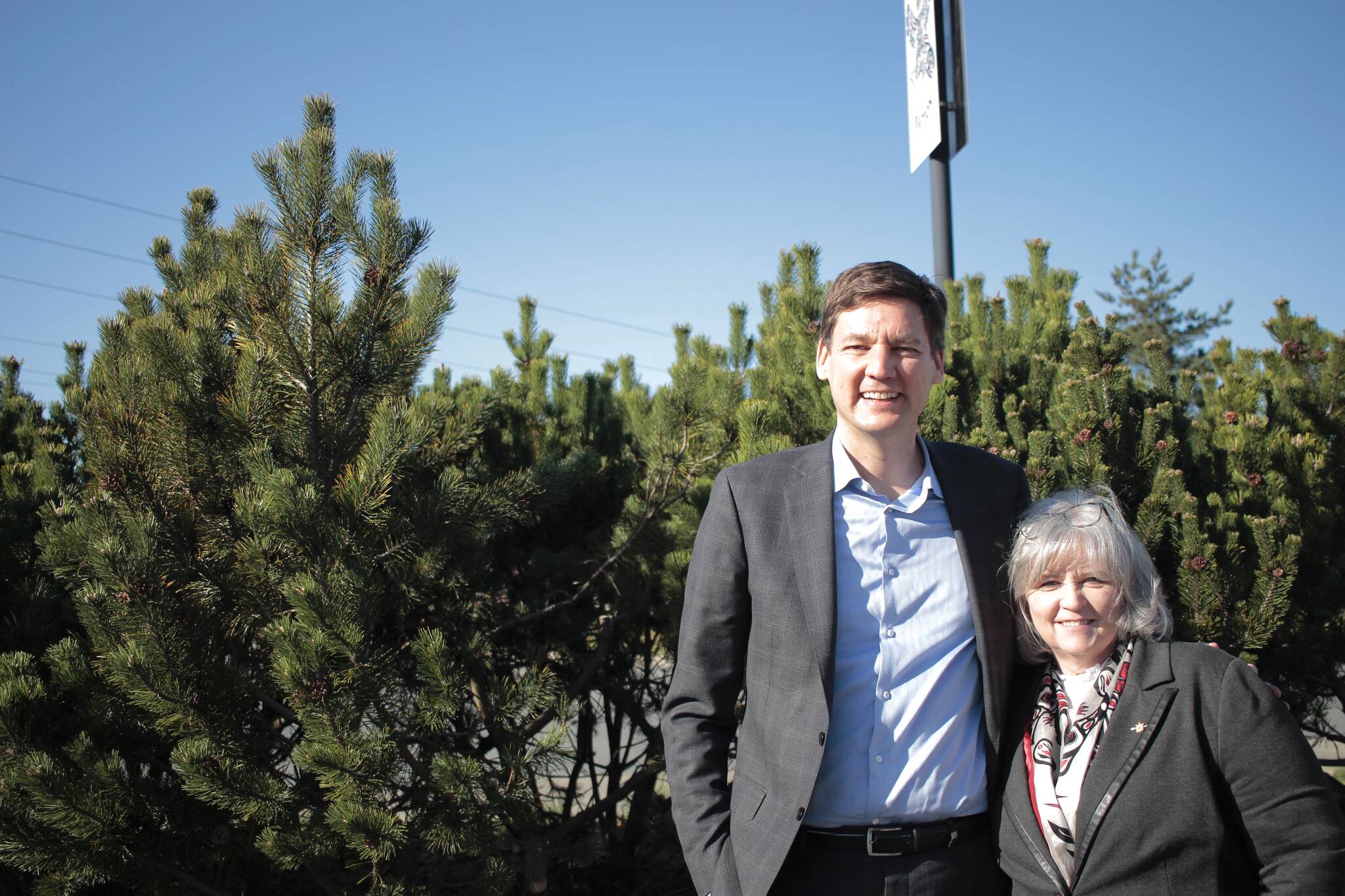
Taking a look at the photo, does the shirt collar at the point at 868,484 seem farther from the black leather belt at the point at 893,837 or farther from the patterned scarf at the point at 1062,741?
the black leather belt at the point at 893,837

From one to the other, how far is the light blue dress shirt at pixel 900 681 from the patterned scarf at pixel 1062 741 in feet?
0.35

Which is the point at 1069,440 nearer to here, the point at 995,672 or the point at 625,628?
the point at 995,672

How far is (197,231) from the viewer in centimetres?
304

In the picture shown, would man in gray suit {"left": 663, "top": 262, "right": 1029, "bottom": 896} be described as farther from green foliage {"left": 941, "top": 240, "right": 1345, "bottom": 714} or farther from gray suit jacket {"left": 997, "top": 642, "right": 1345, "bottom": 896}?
green foliage {"left": 941, "top": 240, "right": 1345, "bottom": 714}

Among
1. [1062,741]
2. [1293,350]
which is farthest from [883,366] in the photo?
[1293,350]

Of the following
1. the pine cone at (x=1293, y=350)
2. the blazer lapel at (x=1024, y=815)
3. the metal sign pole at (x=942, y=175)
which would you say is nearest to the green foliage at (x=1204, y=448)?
the pine cone at (x=1293, y=350)

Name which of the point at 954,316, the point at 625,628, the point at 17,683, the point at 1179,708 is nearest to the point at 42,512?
the point at 17,683

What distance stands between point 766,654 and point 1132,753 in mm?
704

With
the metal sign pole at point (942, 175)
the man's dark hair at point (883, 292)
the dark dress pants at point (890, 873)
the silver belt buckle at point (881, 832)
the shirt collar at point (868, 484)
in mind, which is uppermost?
the metal sign pole at point (942, 175)

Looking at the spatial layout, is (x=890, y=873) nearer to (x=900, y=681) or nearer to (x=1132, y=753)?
(x=900, y=681)

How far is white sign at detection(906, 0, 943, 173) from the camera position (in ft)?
16.0

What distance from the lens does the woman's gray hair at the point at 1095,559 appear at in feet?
6.13

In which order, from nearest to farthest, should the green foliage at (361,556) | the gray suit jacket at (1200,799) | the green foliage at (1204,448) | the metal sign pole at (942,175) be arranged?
the gray suit jacket at (1200,799), the green foliage at (361,556), the green foliage at (1204,448), the metal sign pole at (942,175)

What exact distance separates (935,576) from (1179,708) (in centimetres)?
50
